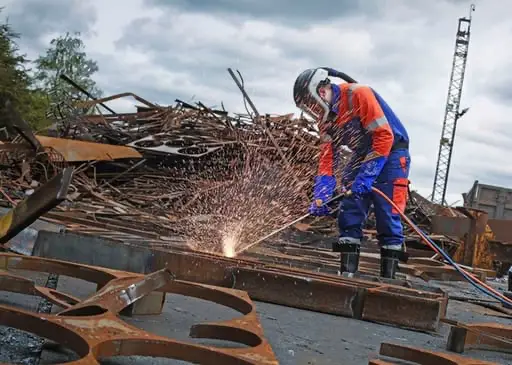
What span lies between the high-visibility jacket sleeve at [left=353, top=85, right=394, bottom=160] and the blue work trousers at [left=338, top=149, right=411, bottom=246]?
0.19 meters

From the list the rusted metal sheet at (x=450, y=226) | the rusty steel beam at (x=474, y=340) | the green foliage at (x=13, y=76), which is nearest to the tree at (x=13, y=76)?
the green foliage at (x=13, y=76)

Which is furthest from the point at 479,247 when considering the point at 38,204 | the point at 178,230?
the point at 38,204

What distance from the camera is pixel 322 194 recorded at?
194 inches

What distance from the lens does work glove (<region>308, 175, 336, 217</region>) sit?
4848 mm

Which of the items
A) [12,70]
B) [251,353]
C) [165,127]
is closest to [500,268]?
[165,127]

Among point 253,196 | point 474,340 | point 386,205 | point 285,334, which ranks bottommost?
point 285,334

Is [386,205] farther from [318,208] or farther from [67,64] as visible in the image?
[67,64]

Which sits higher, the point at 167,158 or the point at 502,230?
the point at 167,158

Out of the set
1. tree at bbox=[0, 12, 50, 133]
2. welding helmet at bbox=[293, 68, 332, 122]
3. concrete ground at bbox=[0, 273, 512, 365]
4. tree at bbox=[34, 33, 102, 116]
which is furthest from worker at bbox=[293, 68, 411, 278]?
tree at bbox=[34, 33, 102, 116]

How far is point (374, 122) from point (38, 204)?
2687mm

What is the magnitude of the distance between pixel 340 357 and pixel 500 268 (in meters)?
6.54

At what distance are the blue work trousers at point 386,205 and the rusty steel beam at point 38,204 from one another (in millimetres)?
2562

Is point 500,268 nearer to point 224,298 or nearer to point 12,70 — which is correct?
point 224,298

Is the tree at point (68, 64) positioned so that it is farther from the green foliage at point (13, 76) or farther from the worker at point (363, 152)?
the worker at point (363, 152)
